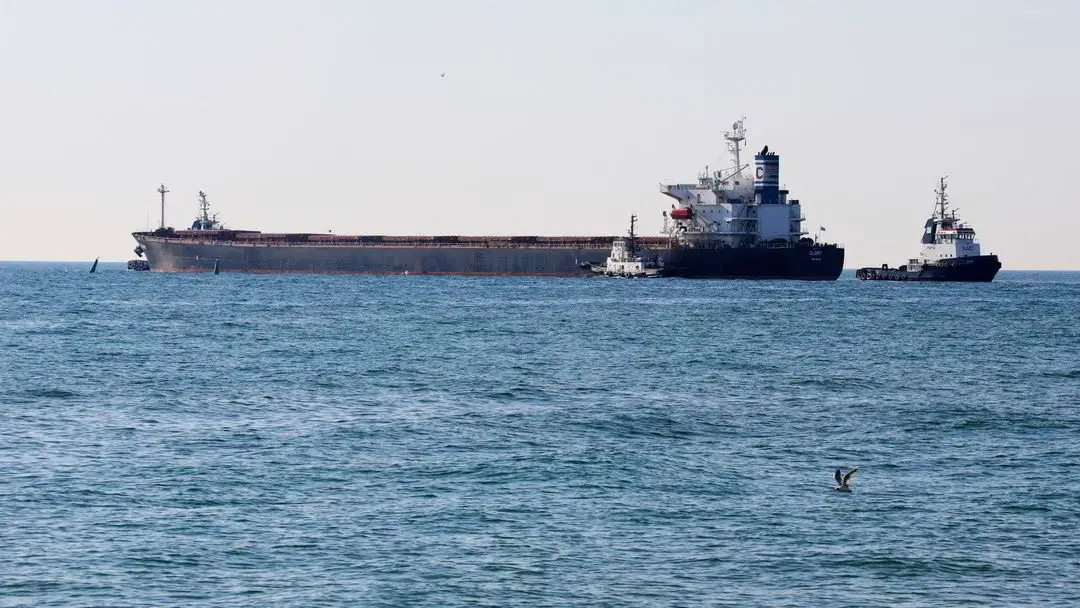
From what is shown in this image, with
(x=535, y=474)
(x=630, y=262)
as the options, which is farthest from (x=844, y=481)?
(x=630, y=262)

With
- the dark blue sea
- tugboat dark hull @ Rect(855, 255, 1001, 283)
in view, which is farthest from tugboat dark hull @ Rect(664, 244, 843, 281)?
the dark blue sea

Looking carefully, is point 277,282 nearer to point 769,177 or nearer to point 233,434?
point 769,177

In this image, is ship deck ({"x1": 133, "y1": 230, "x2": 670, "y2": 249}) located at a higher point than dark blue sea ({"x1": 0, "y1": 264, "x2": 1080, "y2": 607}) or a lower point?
higher

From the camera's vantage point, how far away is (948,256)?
146000mm

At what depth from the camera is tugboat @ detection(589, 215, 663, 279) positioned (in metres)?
146

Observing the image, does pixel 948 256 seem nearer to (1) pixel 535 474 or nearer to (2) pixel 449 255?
(2) pixel 449 255

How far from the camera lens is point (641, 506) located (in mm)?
28188

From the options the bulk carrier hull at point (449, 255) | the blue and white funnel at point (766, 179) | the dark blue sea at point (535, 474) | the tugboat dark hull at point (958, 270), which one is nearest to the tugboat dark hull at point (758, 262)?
the bulk carrier hull at point (449, 255)

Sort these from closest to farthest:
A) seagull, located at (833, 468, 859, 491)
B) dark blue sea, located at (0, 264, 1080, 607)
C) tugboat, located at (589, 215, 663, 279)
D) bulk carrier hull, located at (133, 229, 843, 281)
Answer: dark blue sea, located at (0, 264, 1080, 607)
seagull, located at (833, 468, 859, 491)
bulk carrier hull, located at (133, 229, 843, 281)
tugboat, located at (589, 215, 663, 279)

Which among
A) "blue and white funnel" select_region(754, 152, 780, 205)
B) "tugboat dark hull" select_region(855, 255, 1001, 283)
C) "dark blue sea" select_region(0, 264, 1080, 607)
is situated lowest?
"dark blue sea" select_region(0, 264, 1080, 607)

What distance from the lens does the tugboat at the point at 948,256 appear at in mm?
143000

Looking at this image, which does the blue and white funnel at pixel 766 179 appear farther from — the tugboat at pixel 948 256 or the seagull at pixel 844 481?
the seagull at pixel 844 481

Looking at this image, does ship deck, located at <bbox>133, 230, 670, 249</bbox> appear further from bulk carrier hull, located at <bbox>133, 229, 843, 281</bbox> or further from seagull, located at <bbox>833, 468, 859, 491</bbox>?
seagull, located at <bbox>833, 468, 859, 491</bbox>

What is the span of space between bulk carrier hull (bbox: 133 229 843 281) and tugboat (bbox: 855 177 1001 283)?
10741mm
